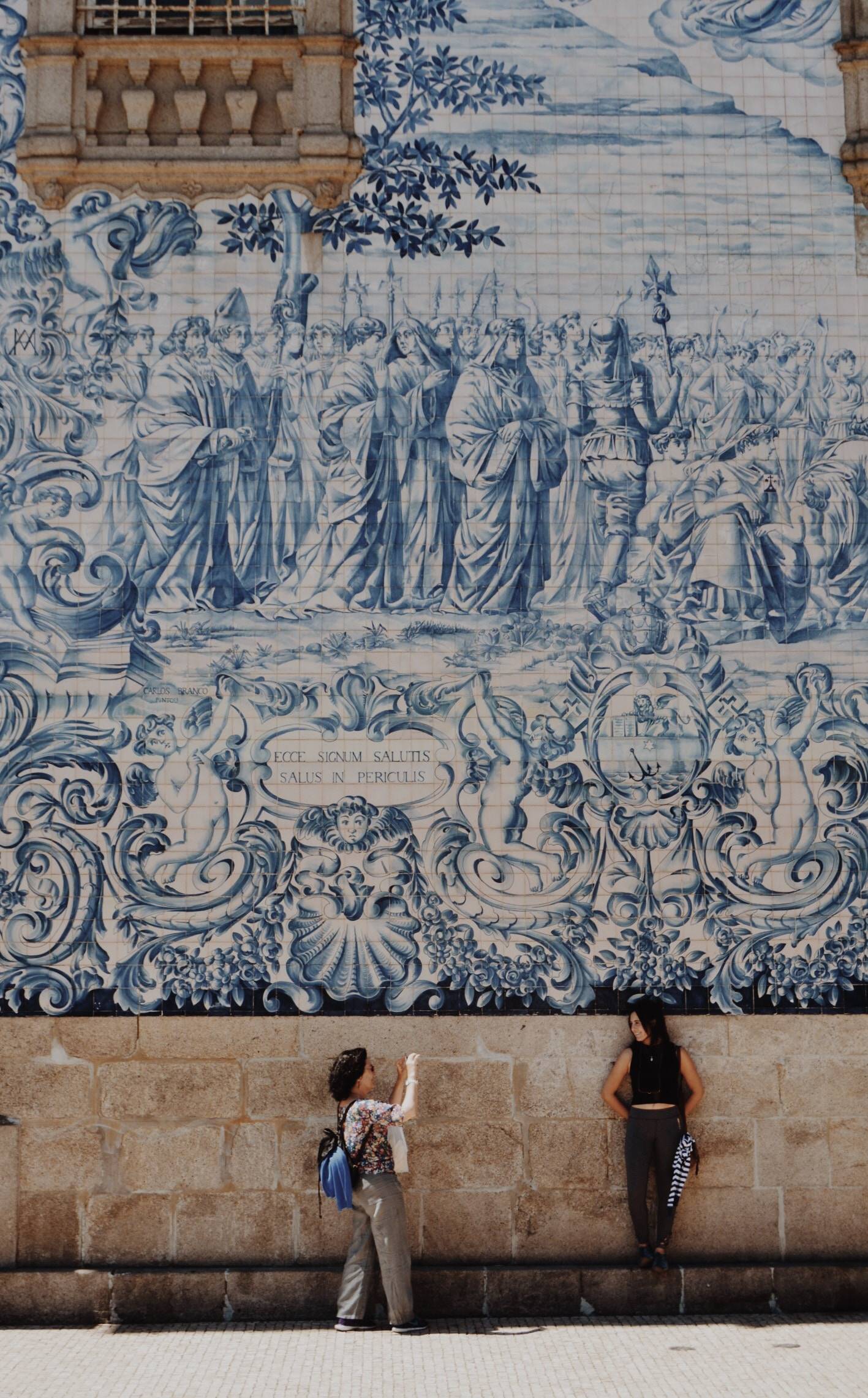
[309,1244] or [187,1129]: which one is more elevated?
[187,1129]

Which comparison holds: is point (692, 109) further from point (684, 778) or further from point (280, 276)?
point (684, 778)

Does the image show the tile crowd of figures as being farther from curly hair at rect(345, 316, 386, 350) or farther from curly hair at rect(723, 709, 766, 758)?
curly hair at rect(723, 709, 766, 758)

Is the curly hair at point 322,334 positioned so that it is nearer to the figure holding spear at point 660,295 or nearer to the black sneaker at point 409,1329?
the figure holding spear at point 660,295

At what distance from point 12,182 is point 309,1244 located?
17.9 ft

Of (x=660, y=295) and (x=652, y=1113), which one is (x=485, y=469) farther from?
(x=652, y=1113)

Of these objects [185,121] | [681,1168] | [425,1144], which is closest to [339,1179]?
[425,1144]

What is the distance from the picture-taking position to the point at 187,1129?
6855 mm

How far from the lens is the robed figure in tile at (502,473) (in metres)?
7.18

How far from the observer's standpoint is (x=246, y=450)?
723 centimetres

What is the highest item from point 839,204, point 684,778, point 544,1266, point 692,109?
point 692,109

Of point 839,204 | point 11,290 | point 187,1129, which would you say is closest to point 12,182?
point 11,290

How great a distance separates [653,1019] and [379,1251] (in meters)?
1.63

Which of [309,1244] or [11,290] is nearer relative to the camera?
[309,1244]

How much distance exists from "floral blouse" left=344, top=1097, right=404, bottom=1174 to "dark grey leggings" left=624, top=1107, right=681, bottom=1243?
1.14m
